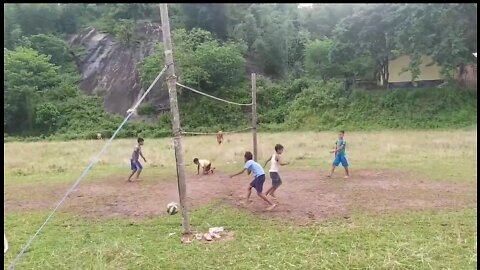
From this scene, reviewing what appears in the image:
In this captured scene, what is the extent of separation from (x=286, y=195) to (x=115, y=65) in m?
28.7

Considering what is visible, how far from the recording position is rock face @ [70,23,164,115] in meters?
32.3

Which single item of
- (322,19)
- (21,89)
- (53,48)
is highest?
(322,19)

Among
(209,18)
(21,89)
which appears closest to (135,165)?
(21,89)

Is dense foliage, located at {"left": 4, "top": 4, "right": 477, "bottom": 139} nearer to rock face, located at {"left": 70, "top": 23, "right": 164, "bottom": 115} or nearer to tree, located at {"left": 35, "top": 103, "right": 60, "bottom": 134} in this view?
tree, located at {"left": 35, "top": 103, "right": 60, "bottom": 134}

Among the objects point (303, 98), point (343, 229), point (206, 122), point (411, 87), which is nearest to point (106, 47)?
point (206, 122)

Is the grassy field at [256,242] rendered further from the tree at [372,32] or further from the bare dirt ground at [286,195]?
the tree at [372,32]

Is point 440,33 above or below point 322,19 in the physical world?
below

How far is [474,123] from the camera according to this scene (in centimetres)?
2169

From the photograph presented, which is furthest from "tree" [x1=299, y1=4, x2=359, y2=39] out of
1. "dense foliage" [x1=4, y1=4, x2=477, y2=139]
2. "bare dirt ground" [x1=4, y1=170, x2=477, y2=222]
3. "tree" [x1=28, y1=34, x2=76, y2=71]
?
"bare dirt ground" [x1=4, y1=170, x2=477, y2=222]

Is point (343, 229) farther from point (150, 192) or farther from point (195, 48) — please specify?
point (195, 48)

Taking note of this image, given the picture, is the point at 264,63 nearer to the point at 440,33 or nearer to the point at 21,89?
the point at 440,33

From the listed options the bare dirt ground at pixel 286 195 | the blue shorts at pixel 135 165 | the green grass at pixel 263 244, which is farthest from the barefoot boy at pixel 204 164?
the green grass at pixel 263 244

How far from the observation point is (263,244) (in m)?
5.65

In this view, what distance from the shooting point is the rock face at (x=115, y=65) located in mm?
32281
